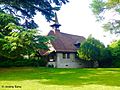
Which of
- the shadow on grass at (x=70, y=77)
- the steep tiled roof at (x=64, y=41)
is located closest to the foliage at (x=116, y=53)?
the steep tiled roof at (x=64, y=41)

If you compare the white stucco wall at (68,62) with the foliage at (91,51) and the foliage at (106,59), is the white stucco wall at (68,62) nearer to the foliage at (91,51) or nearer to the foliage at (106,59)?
the foliage at (91,51)

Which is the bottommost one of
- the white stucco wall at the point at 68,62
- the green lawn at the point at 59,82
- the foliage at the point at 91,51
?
the green lawn at the point at 59,82

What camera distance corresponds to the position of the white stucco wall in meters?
47.3

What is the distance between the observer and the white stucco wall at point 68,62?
155ft

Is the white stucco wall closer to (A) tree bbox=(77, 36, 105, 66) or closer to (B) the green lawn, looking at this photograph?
(A) tree bbox=(77, 36, 105, 66)

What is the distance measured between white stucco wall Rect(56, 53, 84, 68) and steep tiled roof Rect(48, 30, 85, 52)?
1218 mm

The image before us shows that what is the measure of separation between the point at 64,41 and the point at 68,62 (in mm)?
4317

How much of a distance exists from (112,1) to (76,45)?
17459 mm

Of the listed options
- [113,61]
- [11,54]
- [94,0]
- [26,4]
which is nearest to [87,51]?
[113,61]

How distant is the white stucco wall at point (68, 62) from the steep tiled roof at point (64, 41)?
1.22m

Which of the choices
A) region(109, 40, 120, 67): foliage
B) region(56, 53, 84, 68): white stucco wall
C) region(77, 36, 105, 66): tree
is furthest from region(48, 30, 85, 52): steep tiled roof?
region(109, 40, 120, 67): foliage

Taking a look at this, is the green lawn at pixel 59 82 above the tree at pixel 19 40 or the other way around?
the other way around

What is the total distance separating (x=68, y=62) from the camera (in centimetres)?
4969

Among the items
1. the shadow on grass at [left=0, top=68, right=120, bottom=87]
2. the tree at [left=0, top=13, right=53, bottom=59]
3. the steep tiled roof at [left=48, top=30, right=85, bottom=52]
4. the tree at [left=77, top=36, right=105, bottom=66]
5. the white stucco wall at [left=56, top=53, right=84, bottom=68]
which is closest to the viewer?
the shadow on grass at [left=0, top=68, right=120, bottom=87]
